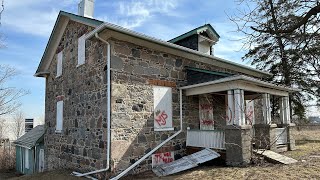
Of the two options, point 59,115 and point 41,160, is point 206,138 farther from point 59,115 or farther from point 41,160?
point 41,160

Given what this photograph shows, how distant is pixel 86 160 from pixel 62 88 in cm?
408

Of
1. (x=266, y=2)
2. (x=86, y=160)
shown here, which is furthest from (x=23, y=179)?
(x=266, y=2)

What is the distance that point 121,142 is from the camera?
826 centimetres

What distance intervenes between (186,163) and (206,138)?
125cm

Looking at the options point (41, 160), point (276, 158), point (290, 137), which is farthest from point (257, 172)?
point (41, 160)

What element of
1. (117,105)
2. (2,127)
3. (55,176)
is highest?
(117,105)

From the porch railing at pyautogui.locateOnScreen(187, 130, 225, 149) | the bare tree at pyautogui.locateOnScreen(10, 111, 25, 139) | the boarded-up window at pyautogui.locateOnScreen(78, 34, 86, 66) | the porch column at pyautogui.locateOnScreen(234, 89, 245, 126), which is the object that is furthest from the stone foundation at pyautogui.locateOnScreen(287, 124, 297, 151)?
the bare tree at pyautogui.locateOnScreen(10, 111, 25, 139)

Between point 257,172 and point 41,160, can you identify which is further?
point 41,160

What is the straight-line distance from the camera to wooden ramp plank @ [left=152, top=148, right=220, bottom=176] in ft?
27.0

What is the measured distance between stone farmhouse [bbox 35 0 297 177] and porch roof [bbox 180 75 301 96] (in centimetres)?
3

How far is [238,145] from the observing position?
27.0 ft

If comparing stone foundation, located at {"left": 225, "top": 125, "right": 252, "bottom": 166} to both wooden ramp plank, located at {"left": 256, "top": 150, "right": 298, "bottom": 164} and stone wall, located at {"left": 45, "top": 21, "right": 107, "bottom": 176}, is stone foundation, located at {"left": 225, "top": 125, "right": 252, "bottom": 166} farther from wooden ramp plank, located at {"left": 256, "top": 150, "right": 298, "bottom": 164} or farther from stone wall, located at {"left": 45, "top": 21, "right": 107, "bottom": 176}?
stone wall, located at {"left": 45, "top": 21, "right": 107, "bottom": 176}

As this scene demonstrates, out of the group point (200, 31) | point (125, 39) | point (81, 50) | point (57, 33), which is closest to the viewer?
point (125, 39)

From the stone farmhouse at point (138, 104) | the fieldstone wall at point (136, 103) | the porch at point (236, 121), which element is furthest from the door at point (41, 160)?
the porch at point (236, 121)
